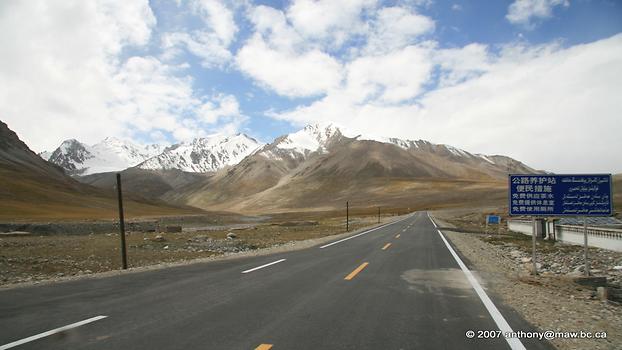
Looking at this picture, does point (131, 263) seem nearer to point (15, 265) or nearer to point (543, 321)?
point (15, 265)

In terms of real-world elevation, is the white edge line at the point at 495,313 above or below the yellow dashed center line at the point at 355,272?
above

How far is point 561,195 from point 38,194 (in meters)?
113

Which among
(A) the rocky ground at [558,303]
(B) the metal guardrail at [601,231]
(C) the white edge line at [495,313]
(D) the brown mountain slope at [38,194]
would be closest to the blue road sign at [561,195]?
(A) the rocky ground at [558,303]

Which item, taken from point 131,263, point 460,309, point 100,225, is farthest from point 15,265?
point 100,225

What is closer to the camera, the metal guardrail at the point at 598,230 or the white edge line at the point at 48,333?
the white edge line at the point at 48,333

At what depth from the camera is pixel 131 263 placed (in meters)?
20.7

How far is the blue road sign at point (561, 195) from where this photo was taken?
41.2 ft

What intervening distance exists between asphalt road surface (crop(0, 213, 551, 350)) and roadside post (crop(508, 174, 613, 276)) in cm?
326

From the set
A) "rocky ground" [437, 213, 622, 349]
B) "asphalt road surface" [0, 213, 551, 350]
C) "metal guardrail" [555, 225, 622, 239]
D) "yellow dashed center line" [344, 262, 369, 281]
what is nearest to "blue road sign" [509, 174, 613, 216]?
"rocky ground" [437, 213, 622, 349]

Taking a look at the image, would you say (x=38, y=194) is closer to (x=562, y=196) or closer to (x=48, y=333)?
(x=48, y=333)

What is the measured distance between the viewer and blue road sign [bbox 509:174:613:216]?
41.2 ft

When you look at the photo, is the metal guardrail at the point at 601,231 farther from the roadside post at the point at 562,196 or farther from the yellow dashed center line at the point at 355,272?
the yellow dashed center line at the point at 355,272

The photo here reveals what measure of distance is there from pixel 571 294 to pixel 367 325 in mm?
6649

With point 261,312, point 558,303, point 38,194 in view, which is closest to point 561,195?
point 558,303
